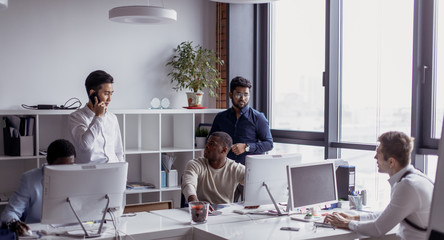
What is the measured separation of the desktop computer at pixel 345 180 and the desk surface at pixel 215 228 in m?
0.69

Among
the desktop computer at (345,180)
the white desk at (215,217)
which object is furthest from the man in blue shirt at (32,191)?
the desktop computer at (345,180)

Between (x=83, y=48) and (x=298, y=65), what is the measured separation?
7.84ft

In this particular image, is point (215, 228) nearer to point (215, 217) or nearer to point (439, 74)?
point (215, 217)

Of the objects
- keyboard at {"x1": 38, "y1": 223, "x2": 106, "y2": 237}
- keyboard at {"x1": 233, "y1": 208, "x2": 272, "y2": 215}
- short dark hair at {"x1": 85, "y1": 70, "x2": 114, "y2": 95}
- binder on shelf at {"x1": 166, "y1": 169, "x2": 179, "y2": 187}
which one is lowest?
binder on shelf at {"x1": 166, "y1": 169, "x2": 179, "y2": 187}

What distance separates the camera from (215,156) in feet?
13.0

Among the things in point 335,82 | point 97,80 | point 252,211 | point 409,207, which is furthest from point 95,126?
point 335,82

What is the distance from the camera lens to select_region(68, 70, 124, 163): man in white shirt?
3.92 metres

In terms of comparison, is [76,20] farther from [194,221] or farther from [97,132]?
[194,221]

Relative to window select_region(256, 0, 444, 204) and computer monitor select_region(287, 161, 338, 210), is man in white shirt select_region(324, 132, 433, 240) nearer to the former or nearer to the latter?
computer monitor select_region(287, 161, 338, 210)

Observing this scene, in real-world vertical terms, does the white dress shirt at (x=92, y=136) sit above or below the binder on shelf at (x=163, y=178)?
above

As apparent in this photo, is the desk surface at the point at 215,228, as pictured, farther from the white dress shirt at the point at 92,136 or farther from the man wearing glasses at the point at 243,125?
the man wearing glasses at the point at 243,125

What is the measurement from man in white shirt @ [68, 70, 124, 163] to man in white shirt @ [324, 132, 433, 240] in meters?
1.96

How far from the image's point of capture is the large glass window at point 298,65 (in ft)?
18.5

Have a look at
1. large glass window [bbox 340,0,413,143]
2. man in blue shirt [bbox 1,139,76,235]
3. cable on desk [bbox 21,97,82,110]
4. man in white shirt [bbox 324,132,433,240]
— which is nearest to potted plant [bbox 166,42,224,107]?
cable on desk [bbox 21,97,82,110]
